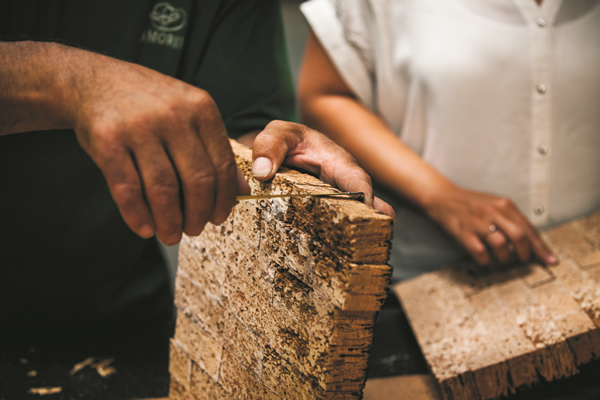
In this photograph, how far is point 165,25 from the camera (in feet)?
2.76

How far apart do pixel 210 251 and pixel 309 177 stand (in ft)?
0.68

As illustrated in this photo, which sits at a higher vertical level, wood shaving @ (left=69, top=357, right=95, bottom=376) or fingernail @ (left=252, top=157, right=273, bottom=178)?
fingernail @ (left=252, top=157, right=273, bottom=178)

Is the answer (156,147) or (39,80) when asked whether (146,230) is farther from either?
(39,80)

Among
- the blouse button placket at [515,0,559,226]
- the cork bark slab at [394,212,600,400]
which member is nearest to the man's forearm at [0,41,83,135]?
the cork bark slab at [394,212,600,400]

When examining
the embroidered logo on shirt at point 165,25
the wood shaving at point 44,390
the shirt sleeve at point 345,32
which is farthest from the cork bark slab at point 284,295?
the shirt sleeve at point 345,32

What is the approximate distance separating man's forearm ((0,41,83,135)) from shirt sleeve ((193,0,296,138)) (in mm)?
460

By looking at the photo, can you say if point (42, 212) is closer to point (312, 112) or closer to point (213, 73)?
point (213, 73)

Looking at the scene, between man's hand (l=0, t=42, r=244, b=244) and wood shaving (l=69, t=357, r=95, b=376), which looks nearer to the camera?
man's hand (l=0, t=42, r=244, b=244)

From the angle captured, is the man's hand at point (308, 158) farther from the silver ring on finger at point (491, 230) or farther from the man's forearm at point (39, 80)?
the silver ring on finger at point (491, 230)

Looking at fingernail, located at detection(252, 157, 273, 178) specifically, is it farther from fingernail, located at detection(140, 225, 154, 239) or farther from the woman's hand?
the woman's hand

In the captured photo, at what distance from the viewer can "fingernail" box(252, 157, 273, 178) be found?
19.9 inches

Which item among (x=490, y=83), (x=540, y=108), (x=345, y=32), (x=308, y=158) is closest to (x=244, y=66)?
(x=345, y=32)

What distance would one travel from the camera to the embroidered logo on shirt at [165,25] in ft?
2.73

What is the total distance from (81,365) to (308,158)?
→ 2.10 feet
